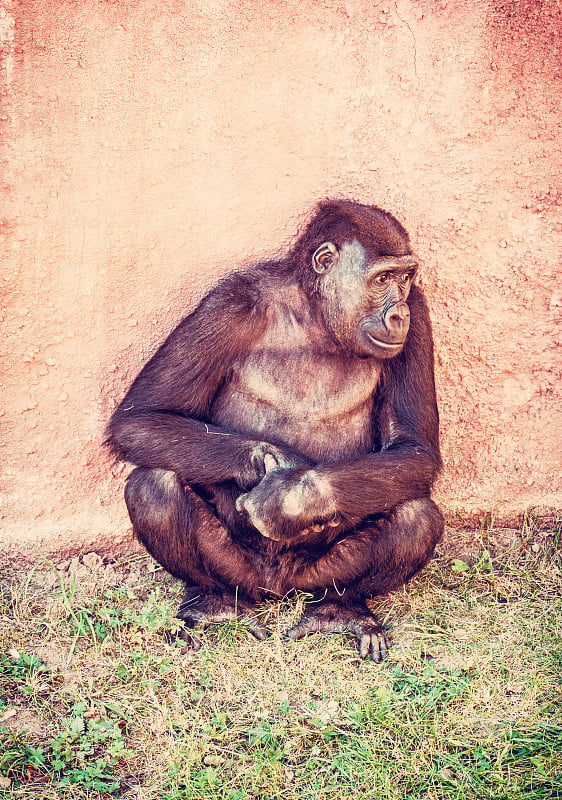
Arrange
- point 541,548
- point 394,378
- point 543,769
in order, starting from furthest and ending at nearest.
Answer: point 541,548
point 394,378
point 543,769

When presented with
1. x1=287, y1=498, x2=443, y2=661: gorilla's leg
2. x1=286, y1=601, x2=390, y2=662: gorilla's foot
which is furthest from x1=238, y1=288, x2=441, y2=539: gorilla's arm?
x1=286, y1=601, x2=390, y2=662: gorilla's foot

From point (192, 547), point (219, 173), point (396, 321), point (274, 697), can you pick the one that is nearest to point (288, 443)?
point (192, 547)

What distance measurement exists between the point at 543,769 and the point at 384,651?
2.62 feet

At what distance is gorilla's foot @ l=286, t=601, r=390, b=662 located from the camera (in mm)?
3248

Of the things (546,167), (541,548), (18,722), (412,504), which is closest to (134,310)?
(412,504)

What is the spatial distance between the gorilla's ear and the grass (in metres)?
1.49

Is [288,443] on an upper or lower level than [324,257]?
lower

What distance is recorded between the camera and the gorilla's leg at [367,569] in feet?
10.9

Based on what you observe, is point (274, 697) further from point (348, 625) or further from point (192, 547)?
point (192, 547)

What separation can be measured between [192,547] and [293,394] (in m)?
0.81

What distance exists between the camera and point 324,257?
11.0 ft

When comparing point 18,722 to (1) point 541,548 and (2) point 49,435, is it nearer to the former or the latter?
(2) point 49,435

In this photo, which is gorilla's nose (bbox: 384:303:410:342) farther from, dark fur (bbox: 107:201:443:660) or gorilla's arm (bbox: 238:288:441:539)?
gorilla's arm (bbox: 238:288:441:539)

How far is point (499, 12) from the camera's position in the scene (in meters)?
3.59
